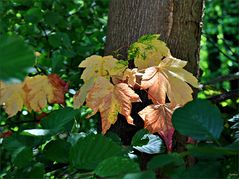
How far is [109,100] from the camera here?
0.77 meters

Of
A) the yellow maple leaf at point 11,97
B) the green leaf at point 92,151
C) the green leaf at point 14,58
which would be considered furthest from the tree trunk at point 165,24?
the green leaf at point 14,58

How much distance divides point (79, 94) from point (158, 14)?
0.29m

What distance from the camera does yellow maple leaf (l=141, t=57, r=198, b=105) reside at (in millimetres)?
771

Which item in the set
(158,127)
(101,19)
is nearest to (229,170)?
(158,127)

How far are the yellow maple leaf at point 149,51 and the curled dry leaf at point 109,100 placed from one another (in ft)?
0.30

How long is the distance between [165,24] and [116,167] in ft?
1.76

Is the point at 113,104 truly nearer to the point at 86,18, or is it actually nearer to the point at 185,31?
the point at 185,31

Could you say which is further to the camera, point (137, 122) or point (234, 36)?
point (234, 36)

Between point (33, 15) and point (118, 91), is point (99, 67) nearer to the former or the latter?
point (118, 91)

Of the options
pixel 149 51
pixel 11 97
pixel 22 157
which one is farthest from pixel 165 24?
pixel 22 157

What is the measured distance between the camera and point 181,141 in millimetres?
932

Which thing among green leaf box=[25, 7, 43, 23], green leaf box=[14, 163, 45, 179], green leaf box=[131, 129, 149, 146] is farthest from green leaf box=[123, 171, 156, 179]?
green leaf box=[25, 7, 43, 23]

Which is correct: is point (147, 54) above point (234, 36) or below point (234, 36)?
above

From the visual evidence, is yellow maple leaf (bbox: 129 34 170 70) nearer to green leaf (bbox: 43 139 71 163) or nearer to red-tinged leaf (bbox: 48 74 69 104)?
red-tinged leaf (bbox: 48 74 69 104)
